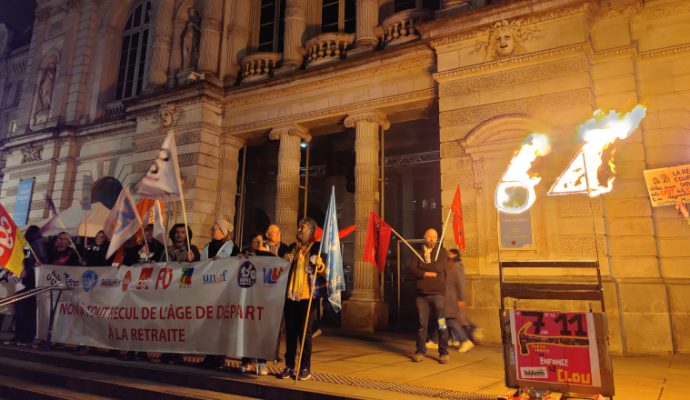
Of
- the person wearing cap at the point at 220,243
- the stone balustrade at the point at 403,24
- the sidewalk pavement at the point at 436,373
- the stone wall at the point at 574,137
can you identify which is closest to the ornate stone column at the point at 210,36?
the stone balustrade at the point at 403,24

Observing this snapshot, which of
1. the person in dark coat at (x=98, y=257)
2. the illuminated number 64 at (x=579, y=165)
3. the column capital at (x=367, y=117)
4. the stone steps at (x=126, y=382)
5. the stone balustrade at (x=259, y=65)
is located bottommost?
the stone steps at (x=126, y=382)

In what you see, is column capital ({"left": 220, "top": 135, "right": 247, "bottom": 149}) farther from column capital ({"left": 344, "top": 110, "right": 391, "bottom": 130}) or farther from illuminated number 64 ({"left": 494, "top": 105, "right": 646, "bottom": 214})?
illuminated number 64 ({"left": 494, "top": 105, "right": 646, "bottom": 214})

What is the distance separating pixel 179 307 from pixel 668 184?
30.0 ft

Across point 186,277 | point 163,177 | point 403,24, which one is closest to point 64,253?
point 163,177

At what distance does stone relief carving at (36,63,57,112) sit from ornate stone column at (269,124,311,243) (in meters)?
12.2

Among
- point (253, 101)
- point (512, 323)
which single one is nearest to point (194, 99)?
point (253, 101)

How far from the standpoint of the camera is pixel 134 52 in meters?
19.0

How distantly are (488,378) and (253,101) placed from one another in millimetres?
11350

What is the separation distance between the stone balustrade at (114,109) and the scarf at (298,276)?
47.9 feet

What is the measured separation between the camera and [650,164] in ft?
29.8

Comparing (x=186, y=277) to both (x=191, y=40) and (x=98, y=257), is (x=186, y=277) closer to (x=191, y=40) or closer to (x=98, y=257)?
(x=98, y=257)

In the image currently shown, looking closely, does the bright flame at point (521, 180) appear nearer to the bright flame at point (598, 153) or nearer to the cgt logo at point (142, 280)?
the bright flame at point (598, 153)

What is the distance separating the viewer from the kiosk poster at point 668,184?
28.1 feet

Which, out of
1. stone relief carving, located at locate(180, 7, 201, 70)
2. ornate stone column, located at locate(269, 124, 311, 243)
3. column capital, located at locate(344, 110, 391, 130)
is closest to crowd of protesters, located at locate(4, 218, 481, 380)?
ornate stone column, located at locate(269, 124, 311, 243)
